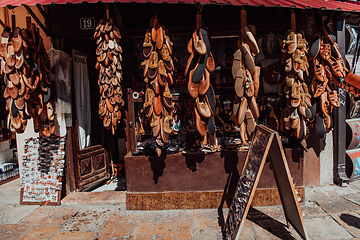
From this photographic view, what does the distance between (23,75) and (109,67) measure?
47.9 inches

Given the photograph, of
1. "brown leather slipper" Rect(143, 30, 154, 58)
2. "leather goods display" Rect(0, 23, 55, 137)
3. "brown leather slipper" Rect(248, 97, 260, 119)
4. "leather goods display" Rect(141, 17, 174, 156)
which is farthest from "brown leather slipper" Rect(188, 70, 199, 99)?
"leather goods display" Rect(0, 23, 55, 137)

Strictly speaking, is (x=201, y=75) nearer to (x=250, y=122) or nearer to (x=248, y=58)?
(x=248, y=58)

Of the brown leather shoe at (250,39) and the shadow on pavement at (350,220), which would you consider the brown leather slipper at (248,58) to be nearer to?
the brown leather shoe at (250,39)

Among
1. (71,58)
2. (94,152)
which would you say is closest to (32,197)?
(94,152)

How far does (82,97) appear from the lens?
14.5 feet

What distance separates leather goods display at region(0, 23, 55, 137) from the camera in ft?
10.2

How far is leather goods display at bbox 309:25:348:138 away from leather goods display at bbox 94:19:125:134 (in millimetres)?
3009

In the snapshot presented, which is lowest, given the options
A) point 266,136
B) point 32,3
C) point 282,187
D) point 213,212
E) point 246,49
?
point 213,212

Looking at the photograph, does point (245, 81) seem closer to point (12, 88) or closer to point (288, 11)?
point (288, 11)

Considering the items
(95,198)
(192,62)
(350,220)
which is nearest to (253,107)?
(192,62)

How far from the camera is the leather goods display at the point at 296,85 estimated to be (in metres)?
3.20

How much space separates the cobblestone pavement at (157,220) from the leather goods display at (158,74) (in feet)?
4.15

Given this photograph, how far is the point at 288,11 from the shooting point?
12.1 ft

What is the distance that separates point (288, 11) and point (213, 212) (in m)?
3.56
